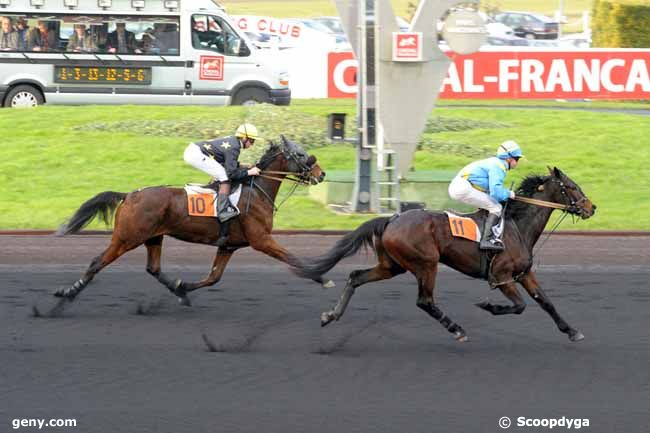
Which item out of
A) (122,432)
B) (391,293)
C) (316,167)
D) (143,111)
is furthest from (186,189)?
(143,111)

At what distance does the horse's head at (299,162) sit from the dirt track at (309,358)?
1295 mm

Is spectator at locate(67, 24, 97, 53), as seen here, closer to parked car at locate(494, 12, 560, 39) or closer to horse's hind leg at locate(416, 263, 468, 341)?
horse's hind leg at locate(416, 263, 468, 341)

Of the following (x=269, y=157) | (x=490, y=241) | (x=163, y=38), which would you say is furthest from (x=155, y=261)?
(x=163, y=38)

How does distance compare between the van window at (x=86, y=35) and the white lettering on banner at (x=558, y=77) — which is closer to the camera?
the van window at (x=86, y=35)

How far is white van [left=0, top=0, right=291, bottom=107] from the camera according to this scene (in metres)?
25.3

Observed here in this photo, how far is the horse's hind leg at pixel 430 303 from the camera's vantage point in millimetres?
9703

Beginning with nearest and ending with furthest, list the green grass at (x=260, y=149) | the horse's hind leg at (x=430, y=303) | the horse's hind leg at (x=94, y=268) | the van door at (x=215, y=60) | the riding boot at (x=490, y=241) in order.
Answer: the horse's hind leg at (x=430, y=303) → the riding boot at (x=490, y=241) → the horse's hind leg at (x=94, y=268) → the green grass at (x=260, y=149) → the van door at (x=215, y=60)

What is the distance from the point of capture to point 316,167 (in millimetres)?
11695

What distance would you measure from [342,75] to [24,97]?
7.76 meters

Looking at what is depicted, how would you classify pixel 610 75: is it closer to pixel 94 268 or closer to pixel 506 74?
pixel 506 74

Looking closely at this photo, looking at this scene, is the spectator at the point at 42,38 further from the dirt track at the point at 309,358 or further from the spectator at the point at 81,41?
the dirt track at the point at 309,358

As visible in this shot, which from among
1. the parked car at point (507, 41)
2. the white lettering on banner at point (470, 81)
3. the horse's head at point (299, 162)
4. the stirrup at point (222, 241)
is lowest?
the stirrup at point (222, 241)

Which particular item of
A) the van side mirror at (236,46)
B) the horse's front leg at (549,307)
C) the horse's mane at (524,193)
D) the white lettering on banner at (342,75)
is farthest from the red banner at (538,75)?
the horse's front leg at (549,307)

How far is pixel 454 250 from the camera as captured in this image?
9883mm
